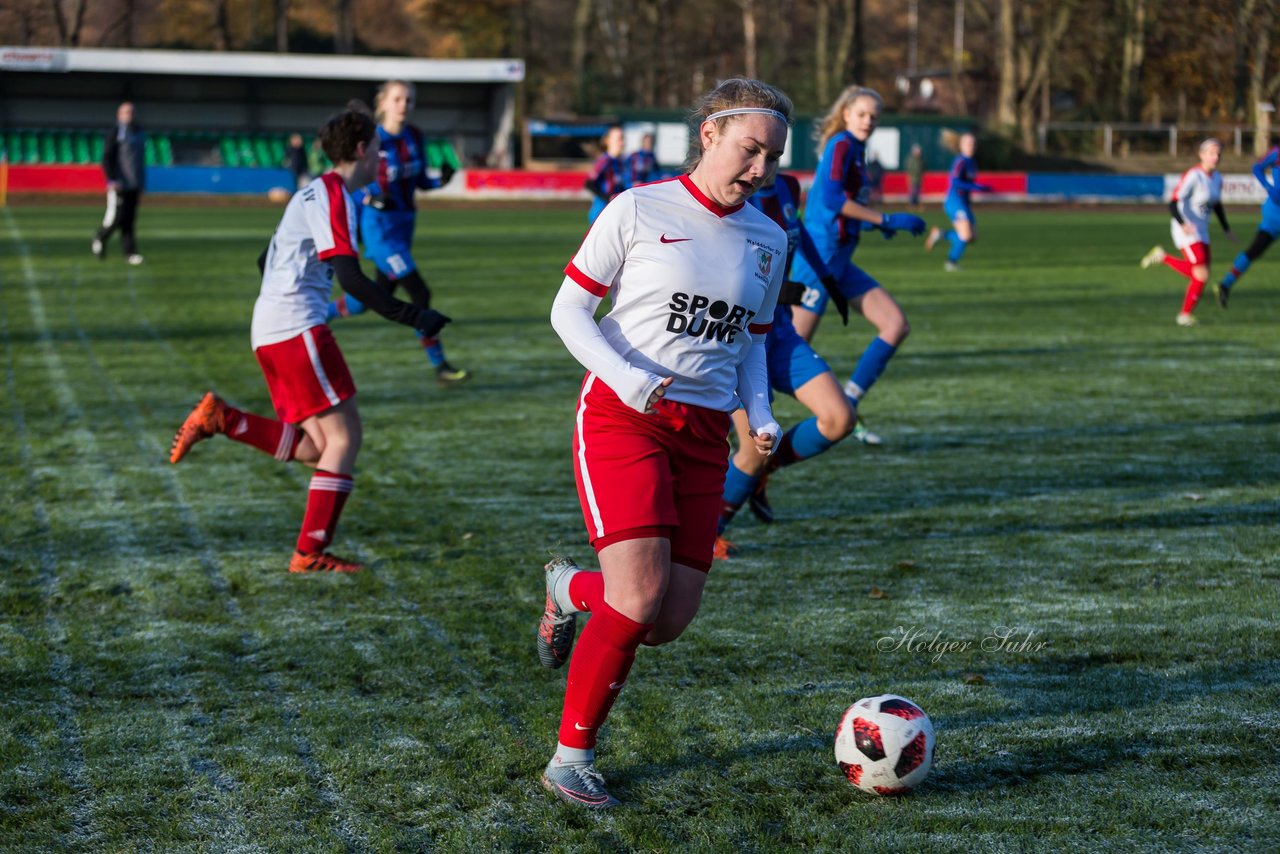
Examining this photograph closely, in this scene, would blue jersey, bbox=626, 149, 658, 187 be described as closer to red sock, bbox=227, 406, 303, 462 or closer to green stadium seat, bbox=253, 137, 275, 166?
red sock, bbox=227, 406, 303, 462

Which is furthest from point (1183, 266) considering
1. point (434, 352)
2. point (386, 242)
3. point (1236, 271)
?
point (386, 242)

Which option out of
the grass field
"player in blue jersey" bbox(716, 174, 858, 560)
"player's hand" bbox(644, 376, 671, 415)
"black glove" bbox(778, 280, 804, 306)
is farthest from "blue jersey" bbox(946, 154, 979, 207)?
"player's hand" bbox(644, 376, 671, 415)

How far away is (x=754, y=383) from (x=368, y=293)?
2.15 meters

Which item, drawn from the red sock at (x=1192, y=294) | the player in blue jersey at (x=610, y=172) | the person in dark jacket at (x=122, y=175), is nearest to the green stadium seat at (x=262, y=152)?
the person in dark jacket at (x=122, y=175)

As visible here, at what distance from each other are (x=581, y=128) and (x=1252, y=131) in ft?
77.1

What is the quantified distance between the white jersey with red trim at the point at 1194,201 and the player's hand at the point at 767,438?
12750 mm

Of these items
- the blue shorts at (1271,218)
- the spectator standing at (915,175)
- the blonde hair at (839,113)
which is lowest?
the spectator standing at (915,175)

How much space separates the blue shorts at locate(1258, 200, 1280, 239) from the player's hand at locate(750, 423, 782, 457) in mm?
14466

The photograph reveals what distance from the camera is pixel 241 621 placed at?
5219 millimetres

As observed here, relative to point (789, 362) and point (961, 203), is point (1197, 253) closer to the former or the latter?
point (961, 203)

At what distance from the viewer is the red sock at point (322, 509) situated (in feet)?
19.5

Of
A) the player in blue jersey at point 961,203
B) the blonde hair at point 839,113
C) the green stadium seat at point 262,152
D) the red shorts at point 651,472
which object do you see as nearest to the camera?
the red shorts at point 651,472

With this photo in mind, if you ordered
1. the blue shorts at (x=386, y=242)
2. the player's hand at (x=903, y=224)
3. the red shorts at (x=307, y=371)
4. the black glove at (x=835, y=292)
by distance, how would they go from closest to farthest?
the red shorts at (x=307, y=371) < the black glove at (x=835, y=292) < the player's hand at (x=903, y=224) < the blue shorts at (x=386, y=242)

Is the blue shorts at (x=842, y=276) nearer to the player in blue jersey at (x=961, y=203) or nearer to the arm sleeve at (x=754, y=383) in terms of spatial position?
the arm sleeve at (x=754, y=383)
